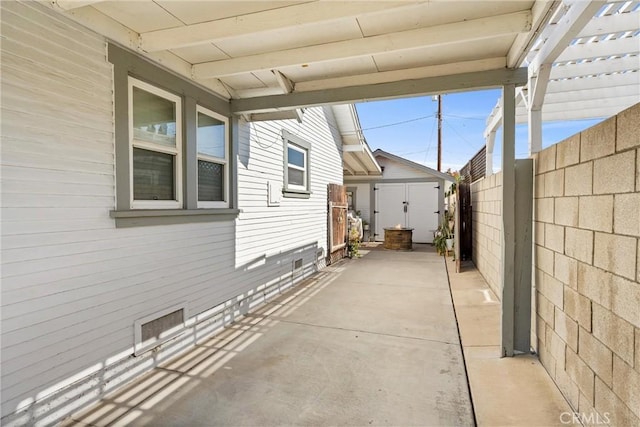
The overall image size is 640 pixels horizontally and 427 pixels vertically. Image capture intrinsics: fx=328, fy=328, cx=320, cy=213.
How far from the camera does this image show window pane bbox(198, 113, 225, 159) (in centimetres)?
352

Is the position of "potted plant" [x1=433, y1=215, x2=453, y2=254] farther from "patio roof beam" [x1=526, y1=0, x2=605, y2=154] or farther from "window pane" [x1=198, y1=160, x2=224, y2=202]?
"window pane" [x1=198, y1=160, x2=224, y2=202]

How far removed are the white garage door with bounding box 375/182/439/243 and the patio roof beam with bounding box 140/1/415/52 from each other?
10.1 metres

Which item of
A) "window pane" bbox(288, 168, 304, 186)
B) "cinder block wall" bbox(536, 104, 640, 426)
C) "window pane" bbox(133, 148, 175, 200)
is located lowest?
"cinder block wall" bbox(536, 104, 640, 426)

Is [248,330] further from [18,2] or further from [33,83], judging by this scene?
[18,2]

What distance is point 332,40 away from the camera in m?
2.75

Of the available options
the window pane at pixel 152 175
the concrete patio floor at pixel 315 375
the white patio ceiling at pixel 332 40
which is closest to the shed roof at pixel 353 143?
the white patio ceiling at pixel 332 40

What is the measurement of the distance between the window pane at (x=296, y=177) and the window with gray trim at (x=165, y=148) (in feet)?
6.72

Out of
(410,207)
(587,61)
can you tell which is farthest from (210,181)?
(410,207)

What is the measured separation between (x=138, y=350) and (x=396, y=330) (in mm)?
2526

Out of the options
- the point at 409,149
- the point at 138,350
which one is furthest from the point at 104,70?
the point at 409,149

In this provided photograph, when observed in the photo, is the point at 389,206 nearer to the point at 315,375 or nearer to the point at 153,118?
the point at 315,375

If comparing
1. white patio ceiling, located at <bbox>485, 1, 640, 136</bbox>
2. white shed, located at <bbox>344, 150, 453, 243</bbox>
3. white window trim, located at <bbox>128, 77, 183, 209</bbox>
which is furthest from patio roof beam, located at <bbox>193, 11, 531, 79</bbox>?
white shed, located at <bbox>344, 150, 453, 243</bbox>

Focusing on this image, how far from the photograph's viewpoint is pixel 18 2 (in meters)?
1.90

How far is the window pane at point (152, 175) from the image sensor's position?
2711mm
